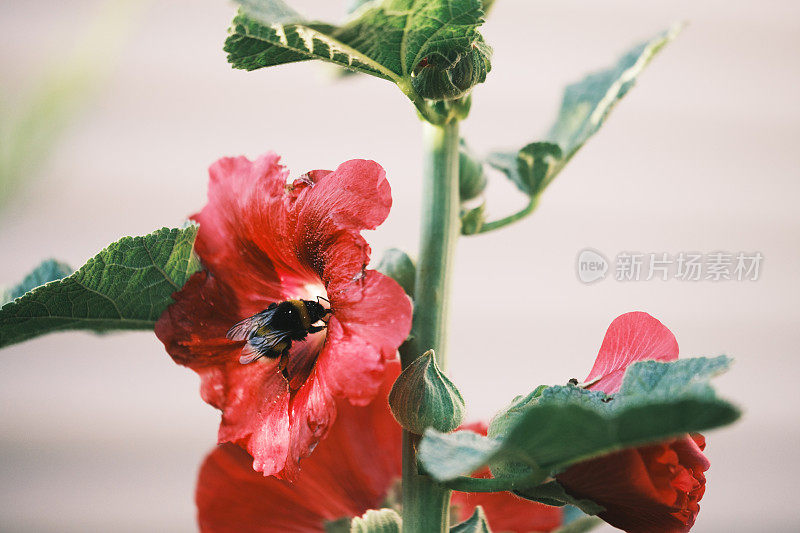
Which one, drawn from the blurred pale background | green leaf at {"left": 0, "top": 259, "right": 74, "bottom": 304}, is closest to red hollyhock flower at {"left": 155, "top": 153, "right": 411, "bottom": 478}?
green leaf at {"left": 0, "top": 259, "right": 74, "bottom": 304}

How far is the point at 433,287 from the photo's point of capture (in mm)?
279

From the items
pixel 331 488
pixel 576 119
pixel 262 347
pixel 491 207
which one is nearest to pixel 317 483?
pixel 331 488

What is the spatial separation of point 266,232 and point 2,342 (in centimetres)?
11

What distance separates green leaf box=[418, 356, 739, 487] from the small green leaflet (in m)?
0.13

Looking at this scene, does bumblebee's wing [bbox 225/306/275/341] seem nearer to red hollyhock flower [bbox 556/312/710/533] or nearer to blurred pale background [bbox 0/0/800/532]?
red hollyhock flower [bbox 556/312/710/533]

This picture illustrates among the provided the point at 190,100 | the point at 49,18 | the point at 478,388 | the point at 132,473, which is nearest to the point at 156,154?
the point at 190,100

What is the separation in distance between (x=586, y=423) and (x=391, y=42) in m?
0.13

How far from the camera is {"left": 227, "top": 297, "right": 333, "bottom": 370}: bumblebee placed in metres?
0.26

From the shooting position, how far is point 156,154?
1369 millimetres

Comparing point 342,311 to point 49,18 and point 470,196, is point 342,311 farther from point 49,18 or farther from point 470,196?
point 49,18

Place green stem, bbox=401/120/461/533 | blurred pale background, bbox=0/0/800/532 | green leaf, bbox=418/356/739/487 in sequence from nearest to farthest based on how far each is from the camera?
1. green leaf, bbox=418/356/739/487
2. green stem, bbox=401/120/461/533
3. blurred pale background, bbox=0/0/800/532

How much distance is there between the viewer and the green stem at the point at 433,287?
0.90 feet

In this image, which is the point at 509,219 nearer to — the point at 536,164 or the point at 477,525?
the point at 536,164

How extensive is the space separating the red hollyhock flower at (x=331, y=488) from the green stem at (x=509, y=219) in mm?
71
